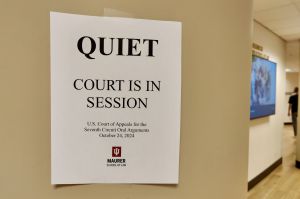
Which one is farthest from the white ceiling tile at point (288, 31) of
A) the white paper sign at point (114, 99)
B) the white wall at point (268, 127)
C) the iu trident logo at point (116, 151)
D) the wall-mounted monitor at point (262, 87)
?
the iu trident logo at point (116, 151)

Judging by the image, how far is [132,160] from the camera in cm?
68

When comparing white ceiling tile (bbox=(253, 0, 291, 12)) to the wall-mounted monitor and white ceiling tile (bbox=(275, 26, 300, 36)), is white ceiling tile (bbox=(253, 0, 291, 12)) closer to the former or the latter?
the wall-mounted monitor

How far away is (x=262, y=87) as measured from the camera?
3645mm

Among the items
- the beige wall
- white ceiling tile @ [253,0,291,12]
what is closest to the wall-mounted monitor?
white ceiling tile @ [253,0,291,12]

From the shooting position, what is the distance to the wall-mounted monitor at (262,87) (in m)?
3.33

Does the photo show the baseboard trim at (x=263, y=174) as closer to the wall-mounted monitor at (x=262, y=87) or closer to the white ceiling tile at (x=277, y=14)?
the wall-mounted monitor at (x=262, y=87)

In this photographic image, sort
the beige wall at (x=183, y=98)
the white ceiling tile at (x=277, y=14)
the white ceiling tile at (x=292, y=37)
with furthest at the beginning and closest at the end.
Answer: the white ceiling tile at (x=292, y=37)
the white ceiling tile at (x=277, y=14)
the beige wall at (x=183, y=98)

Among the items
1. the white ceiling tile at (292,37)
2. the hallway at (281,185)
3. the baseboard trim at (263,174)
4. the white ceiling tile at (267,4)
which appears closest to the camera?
the white ceiling tile at (267,4)

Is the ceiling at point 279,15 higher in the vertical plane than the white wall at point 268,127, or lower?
higher

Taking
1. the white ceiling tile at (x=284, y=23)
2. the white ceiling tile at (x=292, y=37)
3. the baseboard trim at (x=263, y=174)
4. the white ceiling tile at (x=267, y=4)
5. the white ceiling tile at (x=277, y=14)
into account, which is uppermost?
the white ceiling tile at (x=292, y=37)

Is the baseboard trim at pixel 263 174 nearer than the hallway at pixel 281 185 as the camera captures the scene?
No

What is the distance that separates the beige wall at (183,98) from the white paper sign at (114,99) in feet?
0.10

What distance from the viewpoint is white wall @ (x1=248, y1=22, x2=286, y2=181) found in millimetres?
3533

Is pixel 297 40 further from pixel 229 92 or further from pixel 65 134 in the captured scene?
pixel 65 134
